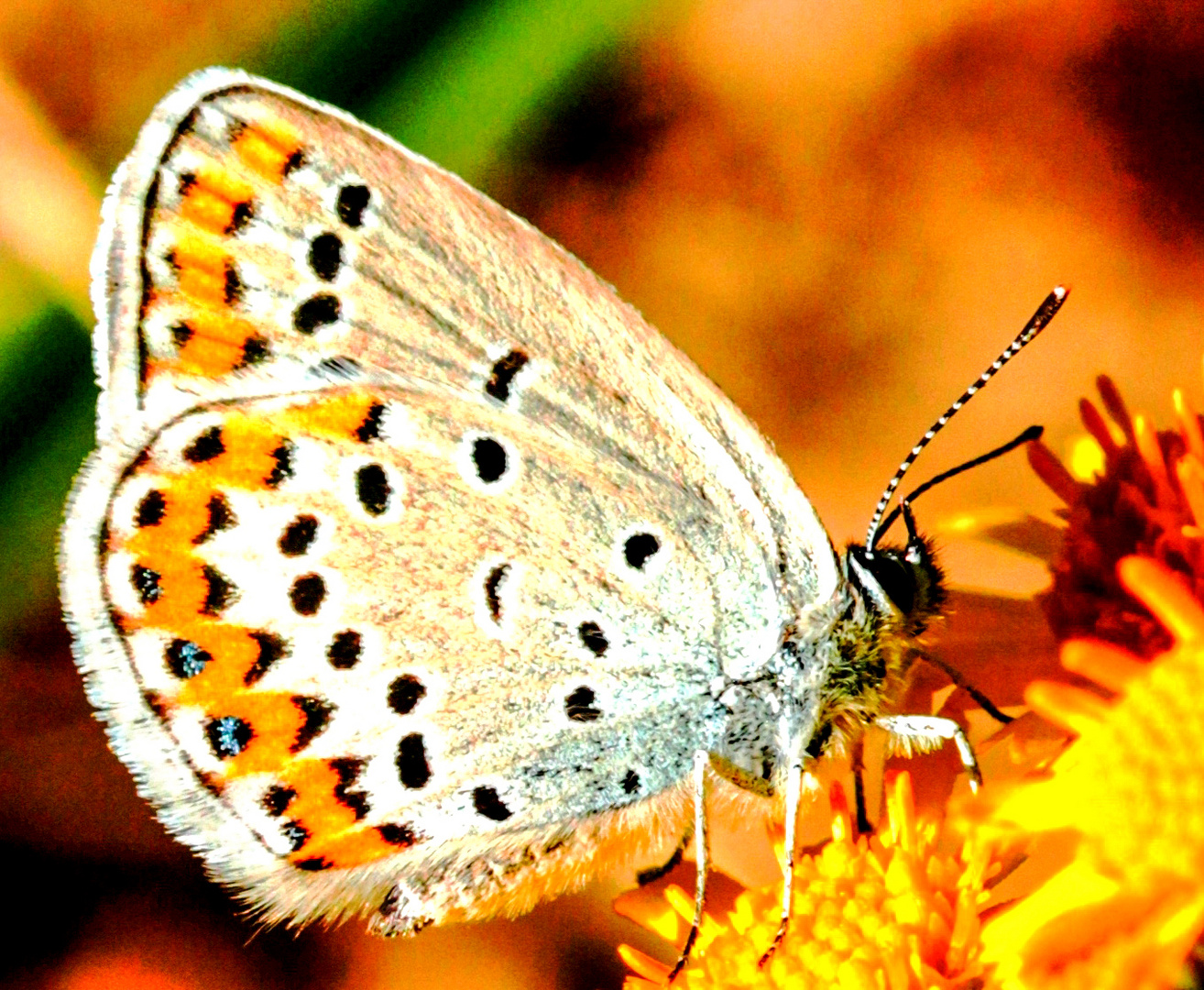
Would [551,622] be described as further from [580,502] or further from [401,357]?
[401,357]

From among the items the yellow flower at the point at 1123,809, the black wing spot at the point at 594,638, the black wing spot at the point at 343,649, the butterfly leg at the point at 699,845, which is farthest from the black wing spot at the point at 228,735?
the yellow flower at the point at 1123,809

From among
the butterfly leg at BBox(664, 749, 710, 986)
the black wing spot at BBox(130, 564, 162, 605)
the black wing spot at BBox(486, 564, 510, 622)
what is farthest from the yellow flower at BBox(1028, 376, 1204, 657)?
the black wing spot at BBox(130, 564, 162, 605)

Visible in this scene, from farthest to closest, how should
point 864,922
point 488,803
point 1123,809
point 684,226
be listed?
point 684,226 < point 488,803 < point 864,922 < point 1123,809

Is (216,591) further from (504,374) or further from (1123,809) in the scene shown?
(1123,809)

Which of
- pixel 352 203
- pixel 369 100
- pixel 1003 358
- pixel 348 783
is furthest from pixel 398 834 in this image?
pixel 369 100

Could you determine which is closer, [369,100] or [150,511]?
[150,511]

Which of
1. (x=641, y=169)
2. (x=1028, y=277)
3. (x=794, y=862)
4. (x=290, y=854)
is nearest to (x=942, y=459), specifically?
(x=1028, y=277)

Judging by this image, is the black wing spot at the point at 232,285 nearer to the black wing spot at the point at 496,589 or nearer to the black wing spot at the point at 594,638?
the black wing spot at the point at 496,589
